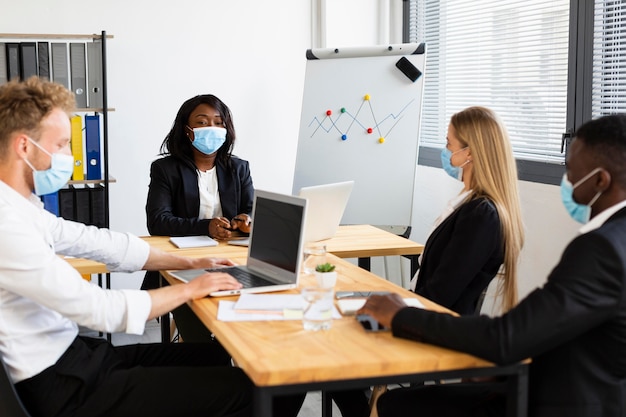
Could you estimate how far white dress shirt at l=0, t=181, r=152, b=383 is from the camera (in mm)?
1817

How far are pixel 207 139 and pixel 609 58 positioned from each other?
178 cm

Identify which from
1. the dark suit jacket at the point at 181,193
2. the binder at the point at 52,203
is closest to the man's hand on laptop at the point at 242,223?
the dark suit jacket at the point at 181,193

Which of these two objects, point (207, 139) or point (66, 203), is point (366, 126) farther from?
point (66, 203)

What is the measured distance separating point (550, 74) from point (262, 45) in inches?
78.0

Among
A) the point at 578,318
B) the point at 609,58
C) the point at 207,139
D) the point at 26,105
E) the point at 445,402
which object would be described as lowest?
the point at 445,402

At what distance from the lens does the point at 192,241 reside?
3061mm

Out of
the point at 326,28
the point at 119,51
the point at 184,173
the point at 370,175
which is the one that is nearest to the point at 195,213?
the point at 184,173

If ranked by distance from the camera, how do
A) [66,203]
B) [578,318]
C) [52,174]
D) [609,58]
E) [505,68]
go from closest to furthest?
[578,318]
[52,174]
[609,58]
[505,68]
[66,203]

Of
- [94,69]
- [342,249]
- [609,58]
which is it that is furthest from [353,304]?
[94,69]

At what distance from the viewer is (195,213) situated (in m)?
3.46

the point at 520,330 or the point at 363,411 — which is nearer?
the point at 520,330

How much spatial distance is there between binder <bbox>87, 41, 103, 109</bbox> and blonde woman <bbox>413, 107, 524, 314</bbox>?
95.8 inches

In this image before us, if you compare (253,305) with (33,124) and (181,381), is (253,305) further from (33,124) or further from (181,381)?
(33,124)

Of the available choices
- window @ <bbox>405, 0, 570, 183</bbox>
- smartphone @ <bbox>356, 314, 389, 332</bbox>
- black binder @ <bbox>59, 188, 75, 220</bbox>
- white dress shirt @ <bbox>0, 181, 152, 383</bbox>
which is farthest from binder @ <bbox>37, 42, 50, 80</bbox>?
smartphone @ <bbox>356, 314, 389, 332</bbox>
